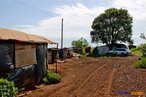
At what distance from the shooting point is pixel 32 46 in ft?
57.3

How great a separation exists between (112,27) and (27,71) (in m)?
57.2

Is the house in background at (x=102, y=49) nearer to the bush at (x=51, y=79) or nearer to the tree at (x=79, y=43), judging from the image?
the tree at (x=79, y=43)

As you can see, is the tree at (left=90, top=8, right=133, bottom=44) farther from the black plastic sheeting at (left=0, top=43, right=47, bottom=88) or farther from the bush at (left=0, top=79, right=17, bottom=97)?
the bush at (left=0, top=79, right=17, bottom=97)

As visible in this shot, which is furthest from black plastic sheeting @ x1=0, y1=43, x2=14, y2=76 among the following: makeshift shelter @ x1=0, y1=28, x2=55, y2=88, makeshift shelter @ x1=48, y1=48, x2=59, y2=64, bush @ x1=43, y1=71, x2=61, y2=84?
makeshift shelter @ x1=48, y1=48, x2=59, y2=64

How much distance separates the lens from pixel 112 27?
238ft

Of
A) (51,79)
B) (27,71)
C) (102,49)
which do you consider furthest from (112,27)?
(27,71)

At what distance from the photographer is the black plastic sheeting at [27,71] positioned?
14438 mm

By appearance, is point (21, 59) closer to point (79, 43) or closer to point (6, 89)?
point (6, 89)

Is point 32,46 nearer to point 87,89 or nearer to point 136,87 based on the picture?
point 87,89

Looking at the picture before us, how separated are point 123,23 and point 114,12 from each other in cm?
313

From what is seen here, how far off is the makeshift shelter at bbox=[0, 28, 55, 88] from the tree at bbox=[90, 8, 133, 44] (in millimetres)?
54026

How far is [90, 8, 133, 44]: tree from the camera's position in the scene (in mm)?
72312

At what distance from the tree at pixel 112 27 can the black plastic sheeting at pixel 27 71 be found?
53566 mm

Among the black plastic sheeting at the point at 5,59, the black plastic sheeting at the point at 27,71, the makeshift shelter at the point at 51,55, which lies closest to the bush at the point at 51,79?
the black plastic sheeting at the point at 27,71
